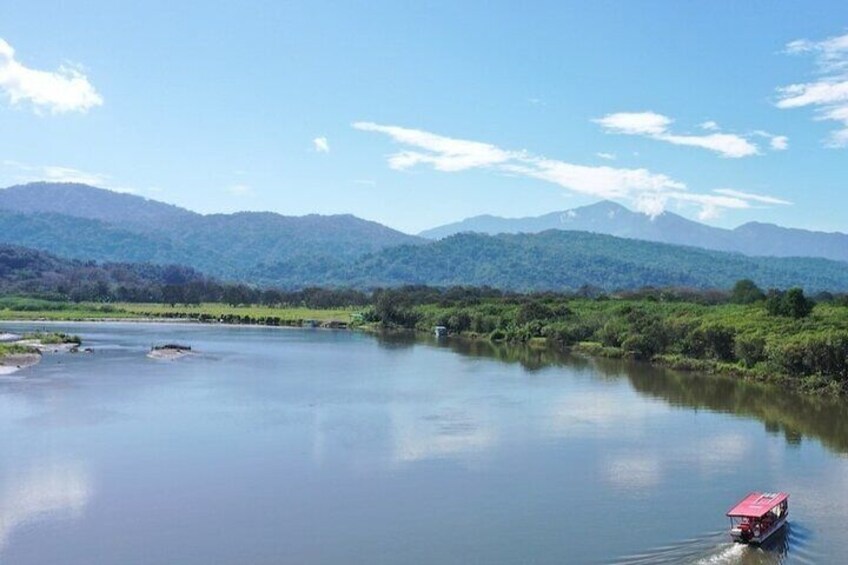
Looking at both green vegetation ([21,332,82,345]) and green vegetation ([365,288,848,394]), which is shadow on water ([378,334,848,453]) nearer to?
green vegetation ([365,288,848,394])

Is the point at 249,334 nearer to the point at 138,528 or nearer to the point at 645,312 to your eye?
the point at 645,312

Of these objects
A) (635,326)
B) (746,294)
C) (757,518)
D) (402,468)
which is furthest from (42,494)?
(746,294)

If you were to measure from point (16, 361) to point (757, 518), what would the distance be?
1823 inches

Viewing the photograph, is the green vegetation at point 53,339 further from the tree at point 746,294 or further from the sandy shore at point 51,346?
the tree at point 746,294

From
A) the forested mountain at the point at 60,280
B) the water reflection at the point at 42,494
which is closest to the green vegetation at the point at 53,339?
the water reflection at the point at 42,494

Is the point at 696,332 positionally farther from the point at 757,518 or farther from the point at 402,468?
the point at 757,518

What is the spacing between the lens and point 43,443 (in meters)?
29.6

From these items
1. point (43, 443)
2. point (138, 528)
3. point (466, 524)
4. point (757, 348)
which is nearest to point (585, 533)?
point (466, 524)

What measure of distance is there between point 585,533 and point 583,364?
37.9 meters

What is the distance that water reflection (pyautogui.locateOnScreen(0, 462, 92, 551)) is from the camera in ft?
70.1

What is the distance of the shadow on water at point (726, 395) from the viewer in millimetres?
35281

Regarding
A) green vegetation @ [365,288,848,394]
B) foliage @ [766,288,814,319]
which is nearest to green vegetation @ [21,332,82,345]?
green vegetation @ [365,288,848,394]

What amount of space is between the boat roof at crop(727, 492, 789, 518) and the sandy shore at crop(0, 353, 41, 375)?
41.5 metres

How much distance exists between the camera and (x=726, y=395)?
145 ft
